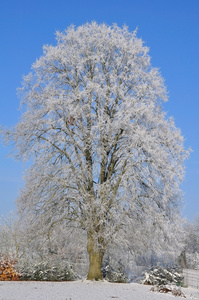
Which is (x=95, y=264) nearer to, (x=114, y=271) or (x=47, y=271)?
(x=114, y=271)

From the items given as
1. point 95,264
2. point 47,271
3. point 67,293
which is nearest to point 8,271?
point 47,271

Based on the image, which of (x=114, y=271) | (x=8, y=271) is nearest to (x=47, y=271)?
(x=8, y=271)

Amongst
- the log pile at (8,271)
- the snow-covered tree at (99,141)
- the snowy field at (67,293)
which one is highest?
the snow-covered tree at (99,141)

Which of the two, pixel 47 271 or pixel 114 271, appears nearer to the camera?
pixel 47 271

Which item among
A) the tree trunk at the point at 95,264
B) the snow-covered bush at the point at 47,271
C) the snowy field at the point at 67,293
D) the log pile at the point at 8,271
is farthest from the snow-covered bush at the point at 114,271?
the log pile at the point at 8,271

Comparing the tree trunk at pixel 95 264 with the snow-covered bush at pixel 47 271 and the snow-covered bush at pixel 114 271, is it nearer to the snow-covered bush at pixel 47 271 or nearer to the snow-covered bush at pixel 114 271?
the snow-covered bush at pixel 47 271

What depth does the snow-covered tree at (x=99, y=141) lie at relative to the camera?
1580 centimetres

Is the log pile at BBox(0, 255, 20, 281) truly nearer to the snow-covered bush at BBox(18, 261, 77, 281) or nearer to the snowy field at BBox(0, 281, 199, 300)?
the snow-covered bush at BBox(18, 261, 77, 281)

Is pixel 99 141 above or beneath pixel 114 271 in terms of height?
above

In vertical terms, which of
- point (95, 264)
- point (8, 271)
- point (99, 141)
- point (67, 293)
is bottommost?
point (67, 293)

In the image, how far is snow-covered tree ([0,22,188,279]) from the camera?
15.8 meters

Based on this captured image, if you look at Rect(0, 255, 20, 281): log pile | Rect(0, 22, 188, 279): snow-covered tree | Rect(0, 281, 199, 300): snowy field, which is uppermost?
Rect(0, 22, 188, 279): snow-covered tree

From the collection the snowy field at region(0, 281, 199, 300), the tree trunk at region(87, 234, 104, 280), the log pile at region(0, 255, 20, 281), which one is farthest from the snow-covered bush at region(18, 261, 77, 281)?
the snowy field at region(0, 281, 199, 300)

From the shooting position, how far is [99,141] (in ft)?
52.5
